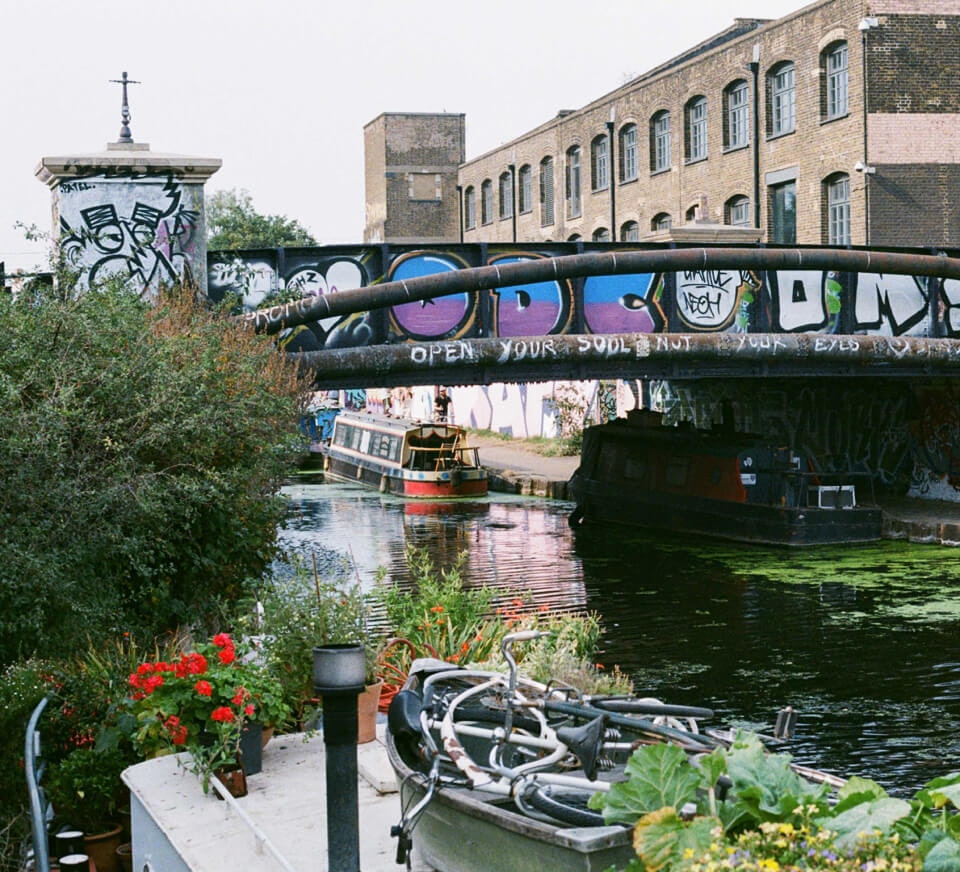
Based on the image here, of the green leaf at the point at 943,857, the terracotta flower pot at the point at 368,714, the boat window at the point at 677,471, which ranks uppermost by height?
the green leaf at the point at 943,857

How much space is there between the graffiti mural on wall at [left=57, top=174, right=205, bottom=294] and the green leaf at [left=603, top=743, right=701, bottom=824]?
1030 cm

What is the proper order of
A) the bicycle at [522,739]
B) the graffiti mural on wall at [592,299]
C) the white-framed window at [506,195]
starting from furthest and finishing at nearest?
the white-framed window at [506,195]
the graffiti mural on wall at [592,299]
the bicycle at [522,739]

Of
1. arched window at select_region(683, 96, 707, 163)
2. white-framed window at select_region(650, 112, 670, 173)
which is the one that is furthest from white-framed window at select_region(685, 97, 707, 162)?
white-framed window at select_region(650, 112, 670, 173)

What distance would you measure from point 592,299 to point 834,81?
51.9ft

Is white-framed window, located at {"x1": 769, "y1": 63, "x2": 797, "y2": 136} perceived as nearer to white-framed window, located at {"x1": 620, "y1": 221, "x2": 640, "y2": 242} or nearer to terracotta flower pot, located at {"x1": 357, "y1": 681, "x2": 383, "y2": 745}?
white-framed window, located at {"x1": 620, "y1": 221, "x2": 640, "y2": 242}

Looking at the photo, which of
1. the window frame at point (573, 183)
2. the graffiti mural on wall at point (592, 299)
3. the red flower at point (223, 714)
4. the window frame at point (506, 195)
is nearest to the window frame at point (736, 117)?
the window frame at point (573, 183)

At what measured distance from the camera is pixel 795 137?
32406 millimetres

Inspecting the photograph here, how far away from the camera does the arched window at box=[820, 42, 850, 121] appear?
30.6m

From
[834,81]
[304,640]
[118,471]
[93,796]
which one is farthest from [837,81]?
[93,796]

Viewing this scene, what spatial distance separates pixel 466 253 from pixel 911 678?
807cm

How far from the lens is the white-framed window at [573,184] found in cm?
4472

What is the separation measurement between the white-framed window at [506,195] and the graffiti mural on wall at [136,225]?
37.7m

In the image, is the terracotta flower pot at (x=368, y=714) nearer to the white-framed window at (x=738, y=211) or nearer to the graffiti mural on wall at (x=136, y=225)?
the graffiti mural on wall at (x=136, y=225)

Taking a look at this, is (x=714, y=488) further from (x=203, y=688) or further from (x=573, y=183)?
(x=573, y=183)
